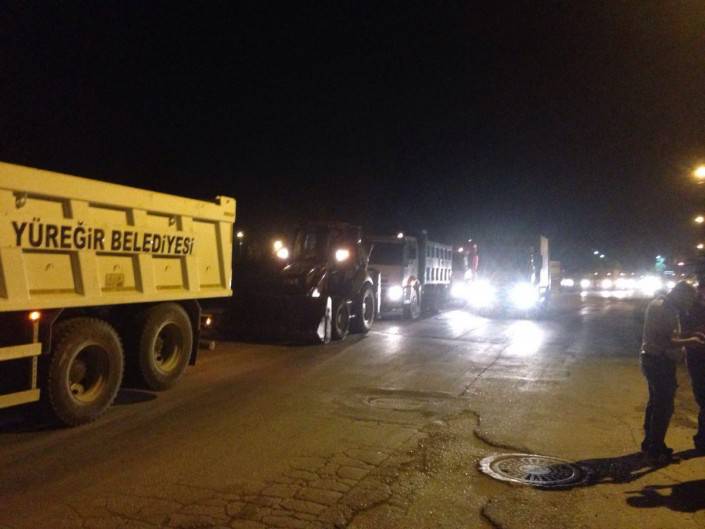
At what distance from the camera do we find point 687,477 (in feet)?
20.2

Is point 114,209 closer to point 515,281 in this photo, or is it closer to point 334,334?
point 334,334

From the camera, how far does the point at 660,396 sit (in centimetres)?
660

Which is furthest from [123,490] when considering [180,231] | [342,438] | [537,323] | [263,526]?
[537,323]

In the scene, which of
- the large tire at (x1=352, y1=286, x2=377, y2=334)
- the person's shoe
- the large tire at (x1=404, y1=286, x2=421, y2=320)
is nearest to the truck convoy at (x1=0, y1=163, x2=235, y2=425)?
the person's shoe

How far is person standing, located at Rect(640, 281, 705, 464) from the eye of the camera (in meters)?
6.55

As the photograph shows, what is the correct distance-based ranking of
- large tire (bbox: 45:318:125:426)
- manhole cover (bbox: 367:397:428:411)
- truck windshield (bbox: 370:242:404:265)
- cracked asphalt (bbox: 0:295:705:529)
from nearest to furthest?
cracked asphalt (bbox: 0:295:705:529) < large tire (bbox: 45:318:125:426) < manhole cover (bbox: 367:397:428:411) < truck windshield (bbox: 370:242:404:265)

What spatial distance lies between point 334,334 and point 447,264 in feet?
47.5

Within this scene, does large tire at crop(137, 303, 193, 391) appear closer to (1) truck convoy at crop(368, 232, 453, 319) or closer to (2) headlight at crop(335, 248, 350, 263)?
(2) headlight at crop(335, 248, 350, 263)

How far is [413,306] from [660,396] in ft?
55.5

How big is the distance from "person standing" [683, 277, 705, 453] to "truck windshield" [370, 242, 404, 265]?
52.2 ft

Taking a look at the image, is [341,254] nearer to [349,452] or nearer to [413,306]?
[413,306]

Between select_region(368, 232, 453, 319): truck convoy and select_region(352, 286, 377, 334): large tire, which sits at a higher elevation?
select_region(368, 232, 453, 319): truck convoy

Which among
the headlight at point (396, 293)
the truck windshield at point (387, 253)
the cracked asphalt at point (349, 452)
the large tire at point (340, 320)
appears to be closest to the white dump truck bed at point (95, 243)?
the cracked asphalt at point (349, 452)

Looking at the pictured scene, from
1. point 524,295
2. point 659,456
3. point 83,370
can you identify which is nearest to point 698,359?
point 659,456
